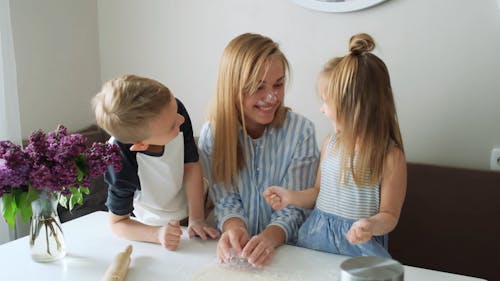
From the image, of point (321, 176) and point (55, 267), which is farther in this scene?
point (321, 176)

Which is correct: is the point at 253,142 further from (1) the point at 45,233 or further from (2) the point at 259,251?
(1) the point at 45,233

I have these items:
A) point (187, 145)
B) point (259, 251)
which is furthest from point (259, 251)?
point (187, 145)

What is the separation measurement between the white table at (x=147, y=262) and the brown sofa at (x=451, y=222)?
56 centimetres

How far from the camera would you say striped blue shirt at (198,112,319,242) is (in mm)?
1269

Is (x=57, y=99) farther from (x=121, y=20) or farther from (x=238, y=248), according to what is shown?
(x=238, y=248)

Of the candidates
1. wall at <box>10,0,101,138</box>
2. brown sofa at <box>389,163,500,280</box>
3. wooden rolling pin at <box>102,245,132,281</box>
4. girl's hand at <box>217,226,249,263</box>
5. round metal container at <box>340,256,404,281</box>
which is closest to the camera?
round metal container at <box>340,256,404,281</box>

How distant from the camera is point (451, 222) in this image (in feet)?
4.74

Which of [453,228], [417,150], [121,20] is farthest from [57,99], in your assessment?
[453,228]

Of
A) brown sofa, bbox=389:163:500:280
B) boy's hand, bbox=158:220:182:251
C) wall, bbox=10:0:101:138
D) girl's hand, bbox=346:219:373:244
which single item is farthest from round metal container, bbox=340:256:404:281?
wall, bbox=10:0:101:138

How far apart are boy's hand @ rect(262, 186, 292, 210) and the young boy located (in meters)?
0.16

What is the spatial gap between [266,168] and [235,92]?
0.73 ft

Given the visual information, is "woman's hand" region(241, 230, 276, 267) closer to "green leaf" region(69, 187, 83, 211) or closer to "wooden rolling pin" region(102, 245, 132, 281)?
"wooden rolling pin" region(102, 245, 132, 281)

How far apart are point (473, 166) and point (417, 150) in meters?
0.17

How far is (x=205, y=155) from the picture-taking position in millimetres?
1310
